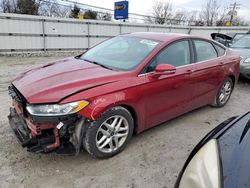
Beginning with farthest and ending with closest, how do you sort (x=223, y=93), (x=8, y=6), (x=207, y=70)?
(x=8, y=6), (x=223, y=93), (x=207, y=70)

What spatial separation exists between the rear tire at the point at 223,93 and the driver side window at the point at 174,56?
140cm

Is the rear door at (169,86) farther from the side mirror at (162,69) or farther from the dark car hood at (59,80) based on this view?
the dark car hood at (59,80)

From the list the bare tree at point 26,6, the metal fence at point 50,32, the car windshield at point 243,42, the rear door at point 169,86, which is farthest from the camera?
the bare tree at point 26,6

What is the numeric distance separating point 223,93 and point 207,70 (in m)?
1.09

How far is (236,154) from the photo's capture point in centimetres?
153

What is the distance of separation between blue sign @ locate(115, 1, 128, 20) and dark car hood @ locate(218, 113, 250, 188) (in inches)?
645

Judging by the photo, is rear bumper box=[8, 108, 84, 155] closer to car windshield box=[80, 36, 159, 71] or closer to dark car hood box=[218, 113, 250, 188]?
car windshield box=[80, 36, 159, 71]

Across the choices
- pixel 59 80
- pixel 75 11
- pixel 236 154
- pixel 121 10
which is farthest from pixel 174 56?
pixel 75 11

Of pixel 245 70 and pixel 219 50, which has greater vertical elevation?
pixel 219 50

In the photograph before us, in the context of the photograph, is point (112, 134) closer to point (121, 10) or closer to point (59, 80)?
point (59, 80)

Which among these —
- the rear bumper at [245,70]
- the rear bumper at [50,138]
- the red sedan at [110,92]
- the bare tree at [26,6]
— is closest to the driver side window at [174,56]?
the red sedan at [110,92]

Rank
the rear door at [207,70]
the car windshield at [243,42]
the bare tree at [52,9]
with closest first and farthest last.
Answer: the rear door at [207,70]
the car windshield at [243,42]
the bare tree at [52,9]

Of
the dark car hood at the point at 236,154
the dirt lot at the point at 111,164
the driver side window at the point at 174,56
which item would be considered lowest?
the dirt lot at the point at 111,164

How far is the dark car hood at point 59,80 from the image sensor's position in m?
2.51
